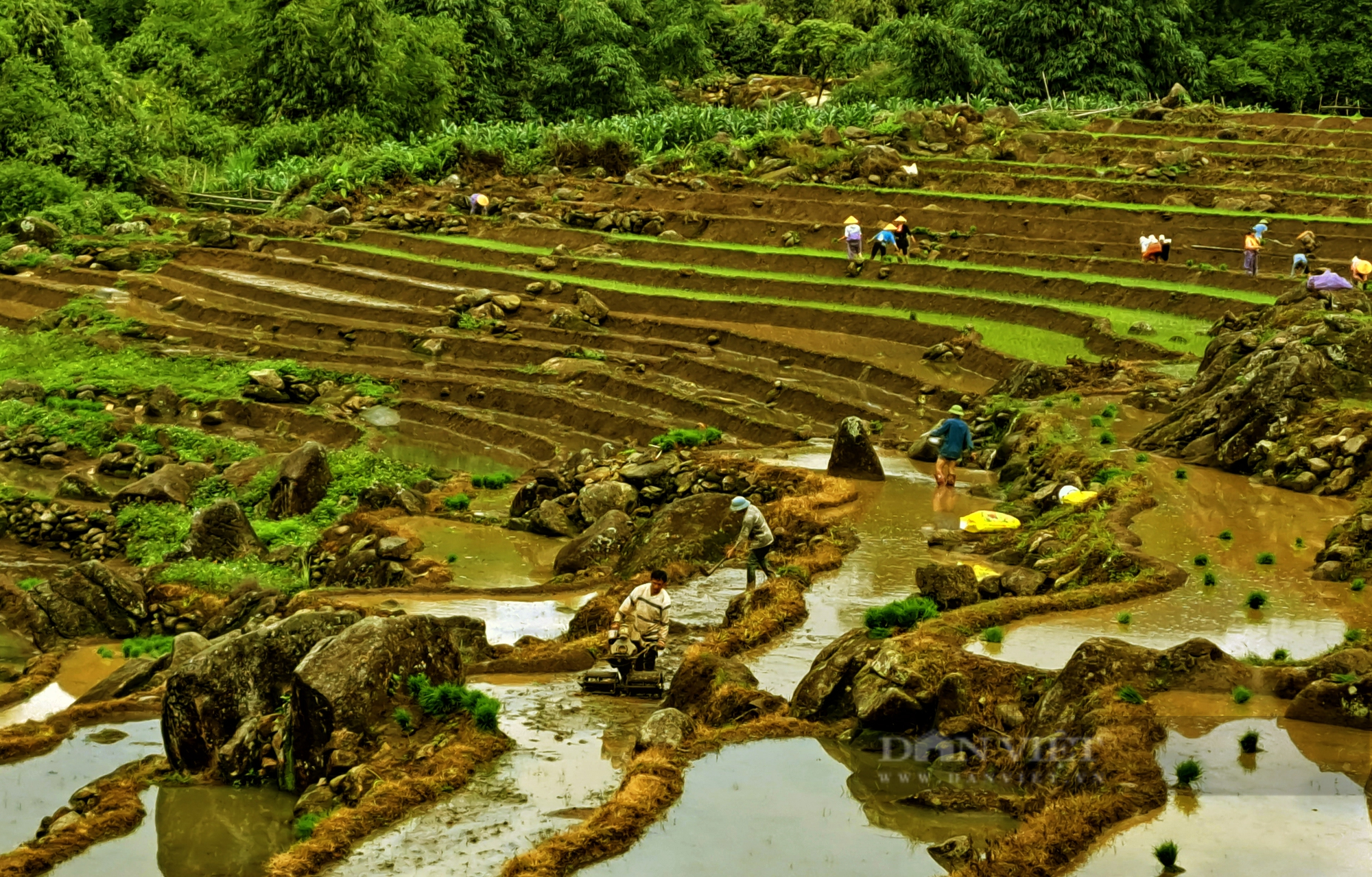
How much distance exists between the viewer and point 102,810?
41.1 ft

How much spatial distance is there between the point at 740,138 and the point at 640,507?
28.7 m

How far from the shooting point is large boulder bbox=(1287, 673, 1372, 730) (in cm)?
1161

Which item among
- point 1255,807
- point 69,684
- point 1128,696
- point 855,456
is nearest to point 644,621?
point 1128,696

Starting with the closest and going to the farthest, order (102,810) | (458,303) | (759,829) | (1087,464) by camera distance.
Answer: (759,829)
(102,810)
(1087,464)
(458,303)

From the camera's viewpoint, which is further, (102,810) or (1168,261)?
(1168,261)

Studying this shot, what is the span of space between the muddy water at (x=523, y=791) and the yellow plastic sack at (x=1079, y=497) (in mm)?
7456

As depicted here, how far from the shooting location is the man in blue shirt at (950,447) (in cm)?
2133

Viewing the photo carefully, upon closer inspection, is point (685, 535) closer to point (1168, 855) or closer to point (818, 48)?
point (1168, 855)

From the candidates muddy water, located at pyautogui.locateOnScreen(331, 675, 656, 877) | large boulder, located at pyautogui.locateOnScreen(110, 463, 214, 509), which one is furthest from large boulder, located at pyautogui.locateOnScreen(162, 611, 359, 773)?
large boulder, located at pyautogui.locateOnScreen(110, 463, 214, 509)

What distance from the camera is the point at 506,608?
18.5 metres

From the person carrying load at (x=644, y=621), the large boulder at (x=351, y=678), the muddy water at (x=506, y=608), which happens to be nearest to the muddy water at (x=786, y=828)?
the person carrying load at (x=644, y=621)

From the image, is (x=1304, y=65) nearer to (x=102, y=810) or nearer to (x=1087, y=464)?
(x=1087, y=464)

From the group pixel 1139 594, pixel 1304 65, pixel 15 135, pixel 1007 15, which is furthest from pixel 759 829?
pixel 1304 65

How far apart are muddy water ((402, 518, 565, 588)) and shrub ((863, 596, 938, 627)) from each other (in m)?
6.66
